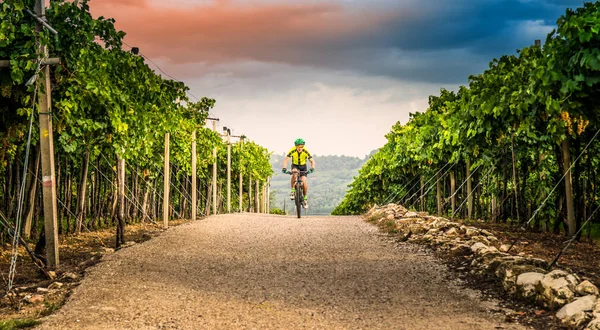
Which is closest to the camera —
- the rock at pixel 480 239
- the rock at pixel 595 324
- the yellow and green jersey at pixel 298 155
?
the rock at pixel 595 324

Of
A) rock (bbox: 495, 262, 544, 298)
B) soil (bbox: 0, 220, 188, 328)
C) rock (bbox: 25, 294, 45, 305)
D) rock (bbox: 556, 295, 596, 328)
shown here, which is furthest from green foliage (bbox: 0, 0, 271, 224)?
rock (bbox: 556, 295, 596, 328)

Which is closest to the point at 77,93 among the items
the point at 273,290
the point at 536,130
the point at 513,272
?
the point at 273,290

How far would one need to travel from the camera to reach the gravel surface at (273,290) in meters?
6.21

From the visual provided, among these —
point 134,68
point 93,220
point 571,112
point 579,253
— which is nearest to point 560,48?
point 571,112

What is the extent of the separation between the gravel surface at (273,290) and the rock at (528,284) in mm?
396

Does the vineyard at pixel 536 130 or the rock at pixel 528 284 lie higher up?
the vineyard at pixel 536 130

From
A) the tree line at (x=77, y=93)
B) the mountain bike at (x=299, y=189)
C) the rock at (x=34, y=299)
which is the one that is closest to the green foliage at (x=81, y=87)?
the tree line at (x=77, y=93)

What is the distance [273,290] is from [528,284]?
2890 mm

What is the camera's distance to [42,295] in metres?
7.36

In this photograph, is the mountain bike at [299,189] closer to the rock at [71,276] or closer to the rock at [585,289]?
the rock at [71,276]

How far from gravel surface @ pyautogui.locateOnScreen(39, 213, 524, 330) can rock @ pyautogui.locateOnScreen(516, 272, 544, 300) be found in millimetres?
396

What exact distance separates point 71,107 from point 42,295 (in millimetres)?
3518

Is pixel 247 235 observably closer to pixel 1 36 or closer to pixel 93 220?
pixel 93 220

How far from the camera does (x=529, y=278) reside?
6852 mm
